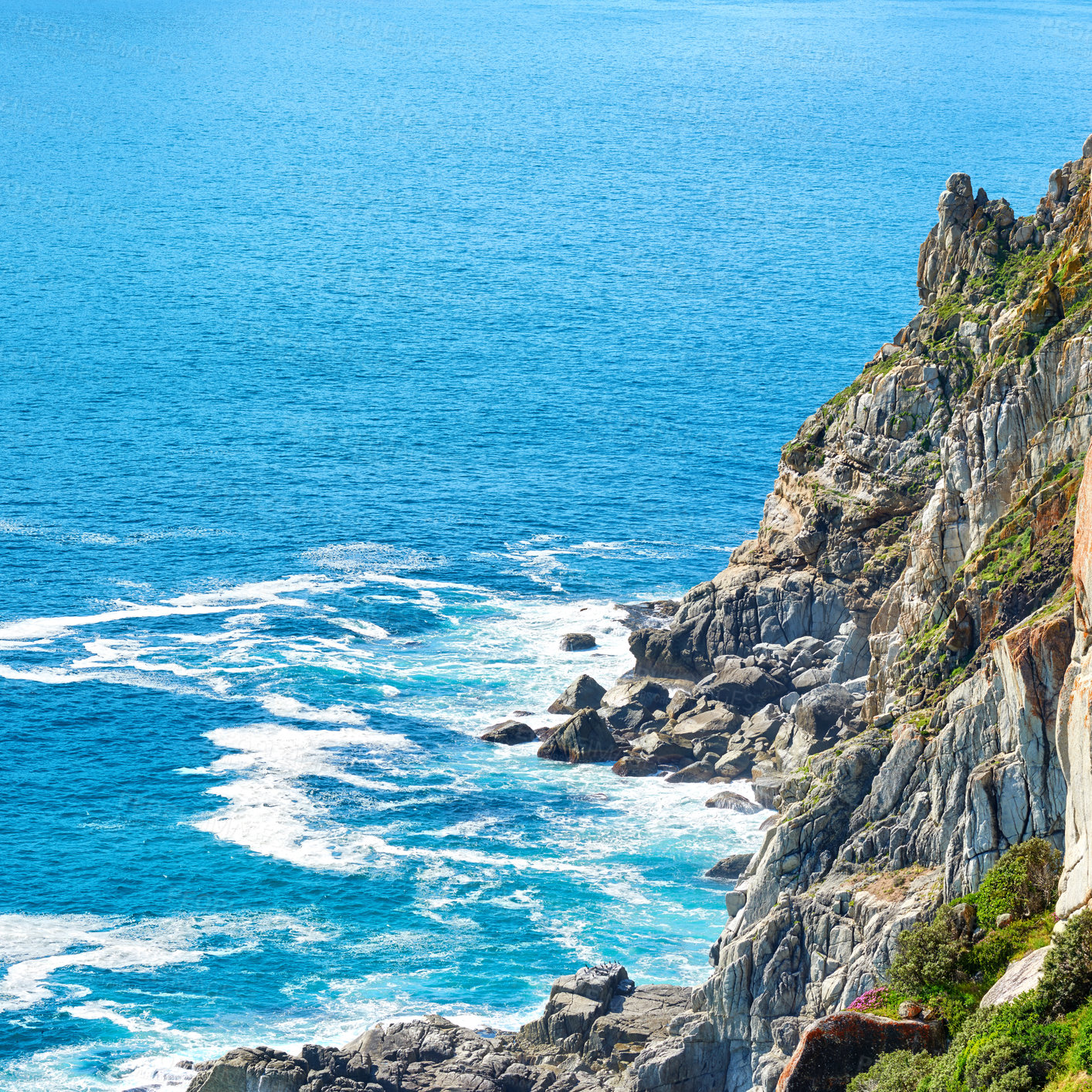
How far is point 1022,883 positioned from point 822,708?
53.2 meters

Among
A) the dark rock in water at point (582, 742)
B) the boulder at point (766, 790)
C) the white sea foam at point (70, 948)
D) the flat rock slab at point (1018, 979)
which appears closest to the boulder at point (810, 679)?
the boulder at point (766, 790)

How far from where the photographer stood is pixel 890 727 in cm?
7931

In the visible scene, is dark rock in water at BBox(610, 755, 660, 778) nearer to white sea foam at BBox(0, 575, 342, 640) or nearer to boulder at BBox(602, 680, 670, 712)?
boulder at BBox(602, 680, 670, 712)

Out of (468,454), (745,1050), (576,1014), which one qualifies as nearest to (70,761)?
(576,1014)

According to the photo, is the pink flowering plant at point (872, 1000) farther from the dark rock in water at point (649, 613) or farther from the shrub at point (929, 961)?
the dark rock in water at point (649, 613)

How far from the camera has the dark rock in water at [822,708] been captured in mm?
115625

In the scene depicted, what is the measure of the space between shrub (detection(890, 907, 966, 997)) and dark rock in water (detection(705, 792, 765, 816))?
51.8m

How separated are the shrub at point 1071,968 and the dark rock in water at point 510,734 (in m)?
79.4

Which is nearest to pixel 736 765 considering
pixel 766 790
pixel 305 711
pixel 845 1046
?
pixel 766 790

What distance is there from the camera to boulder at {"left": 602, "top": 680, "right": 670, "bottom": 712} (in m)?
129

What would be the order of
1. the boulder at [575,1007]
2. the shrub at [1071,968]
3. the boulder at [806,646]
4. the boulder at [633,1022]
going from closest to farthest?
the shrub at [1071,968] → the boulder at [633,1022] → the boulder at [575,1007] → the boulder at [806,646]

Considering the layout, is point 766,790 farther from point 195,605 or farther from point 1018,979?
point 195,605

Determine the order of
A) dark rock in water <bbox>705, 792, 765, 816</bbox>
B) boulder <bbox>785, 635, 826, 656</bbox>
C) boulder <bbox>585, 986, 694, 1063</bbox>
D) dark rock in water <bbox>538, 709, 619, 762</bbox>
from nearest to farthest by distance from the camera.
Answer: boulder <bbox>585, 986, 694, 1063</bbox> < dark rock in water <bbox>705, 792, 765, 816</bbox> < dark rock in water <bbox>538, 709, 619, 762</bbox> < boulder <bbox>785, 635, 826, 656</bbox>

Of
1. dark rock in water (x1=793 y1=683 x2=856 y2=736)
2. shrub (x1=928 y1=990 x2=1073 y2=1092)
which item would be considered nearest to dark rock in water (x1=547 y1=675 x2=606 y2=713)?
dark rock in water (x1=793 y1=683 x2=856 y2=736)
